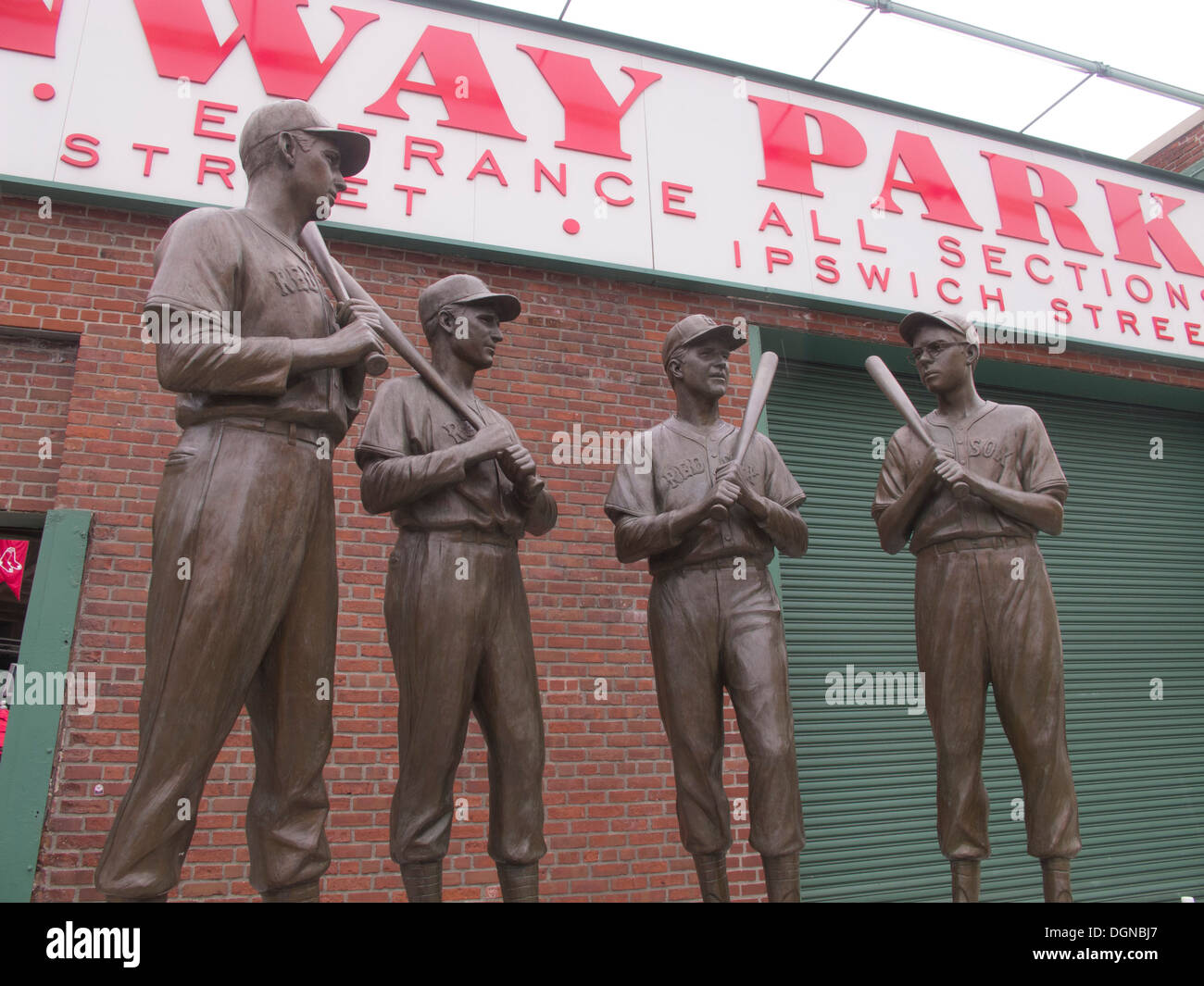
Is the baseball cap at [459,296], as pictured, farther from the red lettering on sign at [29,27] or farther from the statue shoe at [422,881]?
the red lettering on sign at [29,27]

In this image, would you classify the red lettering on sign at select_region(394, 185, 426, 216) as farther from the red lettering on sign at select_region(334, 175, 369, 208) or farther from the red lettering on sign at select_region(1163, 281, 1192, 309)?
the red lettering on sign at select_region(1163, 281, 1192, 309)

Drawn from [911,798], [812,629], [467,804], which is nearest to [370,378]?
[467,804]

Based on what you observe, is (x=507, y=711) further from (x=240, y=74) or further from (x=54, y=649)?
(x=240, y=74)

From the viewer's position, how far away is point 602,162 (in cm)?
698

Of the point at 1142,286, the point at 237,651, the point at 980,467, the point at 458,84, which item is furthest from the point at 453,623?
the point at 1142,286

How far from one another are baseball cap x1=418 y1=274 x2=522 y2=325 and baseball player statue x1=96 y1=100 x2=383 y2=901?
0.58 meters

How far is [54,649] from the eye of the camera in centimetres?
519

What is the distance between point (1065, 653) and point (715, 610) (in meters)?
5.80

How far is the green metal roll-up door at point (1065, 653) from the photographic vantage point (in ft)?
22.8

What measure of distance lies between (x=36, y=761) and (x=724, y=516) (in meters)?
4.00

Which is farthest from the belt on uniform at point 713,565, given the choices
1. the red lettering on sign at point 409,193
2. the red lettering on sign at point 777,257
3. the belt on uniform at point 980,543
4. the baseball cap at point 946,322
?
the red lettering on sign at point 777,257

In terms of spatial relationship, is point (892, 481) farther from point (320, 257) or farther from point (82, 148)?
point (82, 148)

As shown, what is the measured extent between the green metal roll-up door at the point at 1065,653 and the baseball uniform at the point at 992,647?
3175 mm

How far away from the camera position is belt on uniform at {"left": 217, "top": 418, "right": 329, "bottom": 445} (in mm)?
2818
